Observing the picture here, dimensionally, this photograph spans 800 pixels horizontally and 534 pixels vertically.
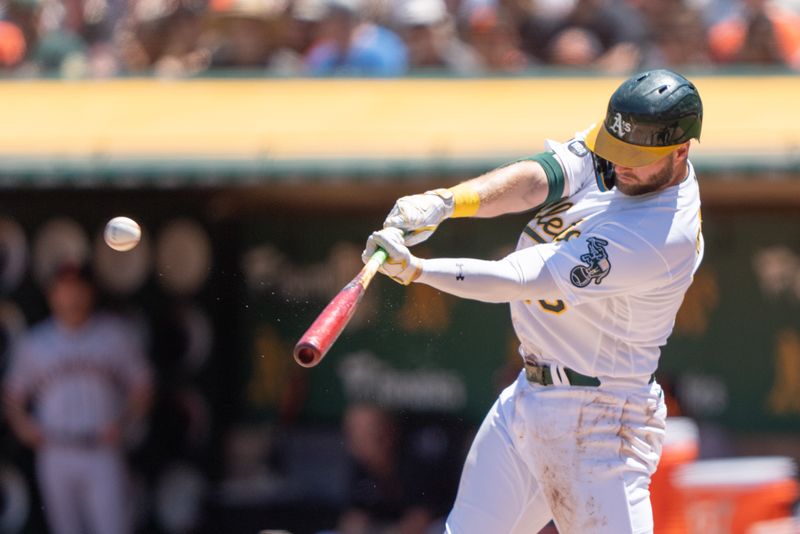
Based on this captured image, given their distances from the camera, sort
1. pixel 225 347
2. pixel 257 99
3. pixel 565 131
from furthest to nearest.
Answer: pixel 225 347, pixel 257 99, pixel 565 131

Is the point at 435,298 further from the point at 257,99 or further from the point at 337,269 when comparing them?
the point at 257,99

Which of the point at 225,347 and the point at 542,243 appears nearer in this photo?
the point at 542,243

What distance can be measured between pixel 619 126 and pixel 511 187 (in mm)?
361

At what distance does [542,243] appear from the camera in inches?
138

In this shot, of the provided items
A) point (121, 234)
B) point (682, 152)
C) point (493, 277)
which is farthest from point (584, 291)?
point (121, 234)

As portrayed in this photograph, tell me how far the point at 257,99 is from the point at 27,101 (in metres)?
1.22

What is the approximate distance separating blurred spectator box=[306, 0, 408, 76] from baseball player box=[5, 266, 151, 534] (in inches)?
67.1

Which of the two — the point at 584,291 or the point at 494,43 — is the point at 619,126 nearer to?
the point at 584,291

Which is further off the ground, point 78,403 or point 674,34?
point 674,34

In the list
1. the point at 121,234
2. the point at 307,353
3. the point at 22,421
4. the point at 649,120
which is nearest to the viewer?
the point at 307,353

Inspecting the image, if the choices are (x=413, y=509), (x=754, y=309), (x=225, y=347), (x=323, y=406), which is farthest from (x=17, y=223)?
(x=754, y=309)

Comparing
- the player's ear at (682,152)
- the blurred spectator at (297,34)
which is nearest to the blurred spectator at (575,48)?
the blurred spectator at (297,34)

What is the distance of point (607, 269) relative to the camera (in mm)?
3193

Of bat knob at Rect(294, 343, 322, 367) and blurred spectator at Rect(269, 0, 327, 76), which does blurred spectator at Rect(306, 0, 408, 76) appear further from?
bat knob at Rect(294, 343, 322, 367)
